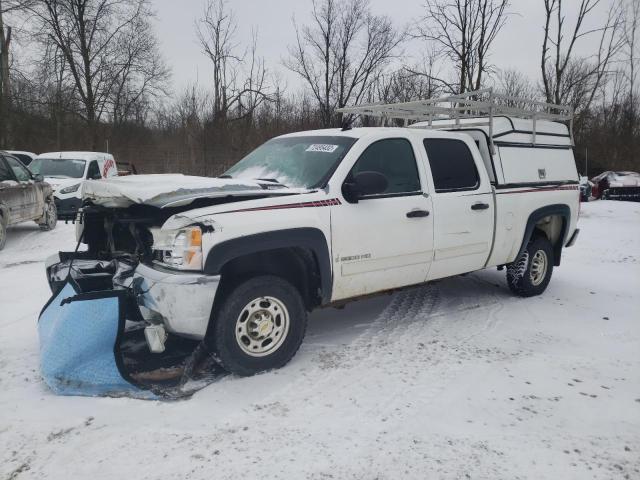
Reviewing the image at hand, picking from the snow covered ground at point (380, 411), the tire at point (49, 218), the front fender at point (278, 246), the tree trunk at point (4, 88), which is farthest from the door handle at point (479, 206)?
the tree trunk at point (4, 88)

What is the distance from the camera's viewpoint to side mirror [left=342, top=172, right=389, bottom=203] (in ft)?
13.2

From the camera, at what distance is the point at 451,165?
16.7 feet

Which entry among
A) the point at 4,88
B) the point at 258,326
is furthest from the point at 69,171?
the point at 4,88

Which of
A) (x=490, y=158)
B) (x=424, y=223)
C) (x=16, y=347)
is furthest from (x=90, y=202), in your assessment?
(x=490, y=158)

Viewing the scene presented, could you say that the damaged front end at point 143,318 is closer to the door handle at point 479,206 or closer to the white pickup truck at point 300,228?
the white pickup truck at point 300,228

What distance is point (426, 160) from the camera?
4863 mm

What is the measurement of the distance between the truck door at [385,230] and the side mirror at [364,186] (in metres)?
0.07

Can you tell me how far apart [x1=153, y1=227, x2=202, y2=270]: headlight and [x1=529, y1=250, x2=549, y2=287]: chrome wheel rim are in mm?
4358

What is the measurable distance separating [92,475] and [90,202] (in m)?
2.43

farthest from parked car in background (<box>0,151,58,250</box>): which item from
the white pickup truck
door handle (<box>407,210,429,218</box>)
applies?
door handle (<box>407,210,429,218</box>)

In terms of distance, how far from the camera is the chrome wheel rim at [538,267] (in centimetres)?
623

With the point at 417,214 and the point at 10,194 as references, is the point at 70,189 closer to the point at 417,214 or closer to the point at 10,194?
the point at 10,194

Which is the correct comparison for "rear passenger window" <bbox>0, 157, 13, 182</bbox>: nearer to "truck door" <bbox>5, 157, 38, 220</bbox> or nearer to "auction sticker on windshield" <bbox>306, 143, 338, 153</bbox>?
"truck door" <bbox>5, 157, 38, 220</bbox>

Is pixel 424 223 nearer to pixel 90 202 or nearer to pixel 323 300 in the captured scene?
pixel 323 300
